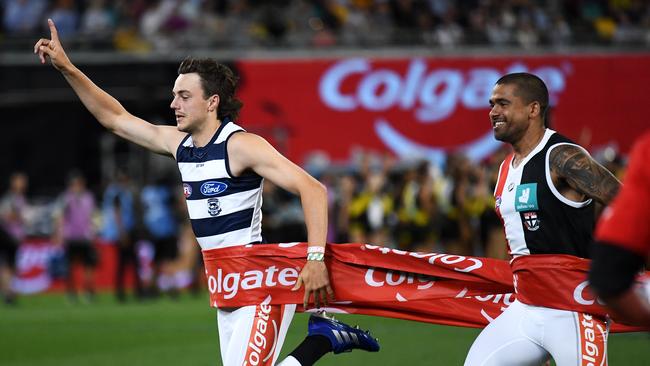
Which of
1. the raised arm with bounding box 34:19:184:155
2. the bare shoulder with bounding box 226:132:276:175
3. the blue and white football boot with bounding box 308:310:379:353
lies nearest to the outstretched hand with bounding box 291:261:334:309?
the blue and white football boot with bounding box 308:310:379:353

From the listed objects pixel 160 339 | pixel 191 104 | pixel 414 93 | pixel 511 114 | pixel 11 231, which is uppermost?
pixel 191 104

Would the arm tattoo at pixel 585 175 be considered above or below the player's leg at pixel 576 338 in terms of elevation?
above

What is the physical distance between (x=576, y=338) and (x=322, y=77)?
20523 mm

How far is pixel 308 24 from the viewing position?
27.8 m

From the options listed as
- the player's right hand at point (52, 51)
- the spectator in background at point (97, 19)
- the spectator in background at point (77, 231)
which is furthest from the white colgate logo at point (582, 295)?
the spectator in background at point (97, 19)

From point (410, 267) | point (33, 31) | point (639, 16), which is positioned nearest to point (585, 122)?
point (639, 16)

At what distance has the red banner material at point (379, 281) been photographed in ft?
23.0

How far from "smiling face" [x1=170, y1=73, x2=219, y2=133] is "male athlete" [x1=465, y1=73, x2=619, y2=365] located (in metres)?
1.72

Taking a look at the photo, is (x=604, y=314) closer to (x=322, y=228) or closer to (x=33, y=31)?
(x=322, y=228)

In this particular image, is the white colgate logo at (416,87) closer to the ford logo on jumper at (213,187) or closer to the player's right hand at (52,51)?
the player's right hand at (52,51)

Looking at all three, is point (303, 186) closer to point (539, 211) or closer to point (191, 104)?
point (191, 104)

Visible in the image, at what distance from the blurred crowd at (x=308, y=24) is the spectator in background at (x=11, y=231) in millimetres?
4244

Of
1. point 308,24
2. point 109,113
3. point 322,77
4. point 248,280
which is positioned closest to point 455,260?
point 248,280

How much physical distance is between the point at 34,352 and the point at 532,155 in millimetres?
8547
